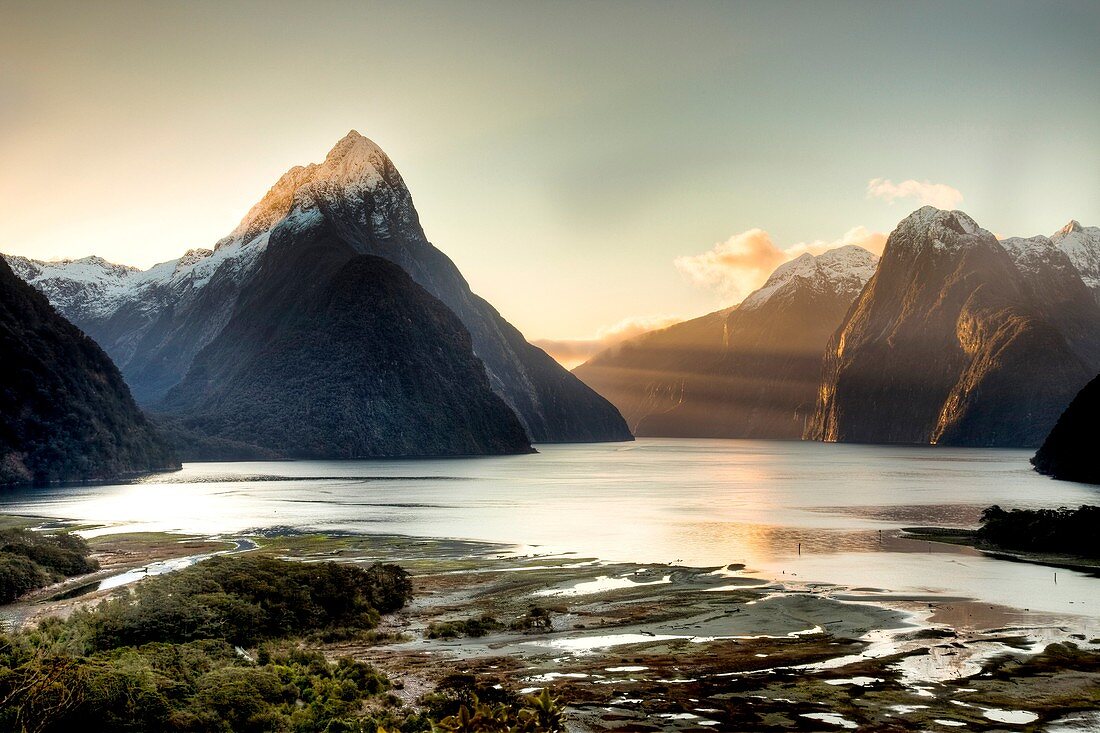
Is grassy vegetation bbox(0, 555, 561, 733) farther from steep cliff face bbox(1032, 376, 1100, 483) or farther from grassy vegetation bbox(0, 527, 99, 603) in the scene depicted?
steep cliff face bbox(1032, 376, 1100, 483)

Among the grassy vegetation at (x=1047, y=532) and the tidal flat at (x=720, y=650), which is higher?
the grassy vegetation at (x=1047, y=532)

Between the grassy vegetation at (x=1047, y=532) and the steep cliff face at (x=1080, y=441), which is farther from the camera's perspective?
the steep cliff face at (x=1080, y=441)

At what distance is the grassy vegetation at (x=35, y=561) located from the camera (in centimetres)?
5369

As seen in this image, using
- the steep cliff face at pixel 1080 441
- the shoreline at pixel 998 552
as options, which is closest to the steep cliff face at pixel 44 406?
the shoreline at pixel 998 552

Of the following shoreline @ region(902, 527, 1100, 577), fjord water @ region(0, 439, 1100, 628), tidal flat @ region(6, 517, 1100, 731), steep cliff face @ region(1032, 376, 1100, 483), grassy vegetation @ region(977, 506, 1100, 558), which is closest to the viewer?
tidal flat @ region(6, 517, 1100, 731)

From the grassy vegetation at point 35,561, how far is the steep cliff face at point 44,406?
115m

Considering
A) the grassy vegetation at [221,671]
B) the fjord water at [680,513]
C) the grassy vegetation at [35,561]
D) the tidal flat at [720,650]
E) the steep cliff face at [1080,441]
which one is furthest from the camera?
the steep cliff face at [1080,441]

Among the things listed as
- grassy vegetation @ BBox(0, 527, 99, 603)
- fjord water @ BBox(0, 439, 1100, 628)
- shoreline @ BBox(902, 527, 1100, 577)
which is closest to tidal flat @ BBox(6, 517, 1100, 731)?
grassy vegetation @ BBox(0, 527, 99, 603)

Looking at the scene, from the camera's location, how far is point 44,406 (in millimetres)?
178625

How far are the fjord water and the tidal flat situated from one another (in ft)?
23.7

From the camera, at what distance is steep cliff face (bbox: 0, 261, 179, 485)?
172 m

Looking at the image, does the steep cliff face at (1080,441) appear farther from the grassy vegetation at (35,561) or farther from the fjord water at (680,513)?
the grassy vegetation at (35,561)

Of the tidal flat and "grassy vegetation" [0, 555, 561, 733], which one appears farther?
the tidal flat

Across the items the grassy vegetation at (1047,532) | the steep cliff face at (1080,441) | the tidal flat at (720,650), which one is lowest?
the tidal flat at (720,650)
